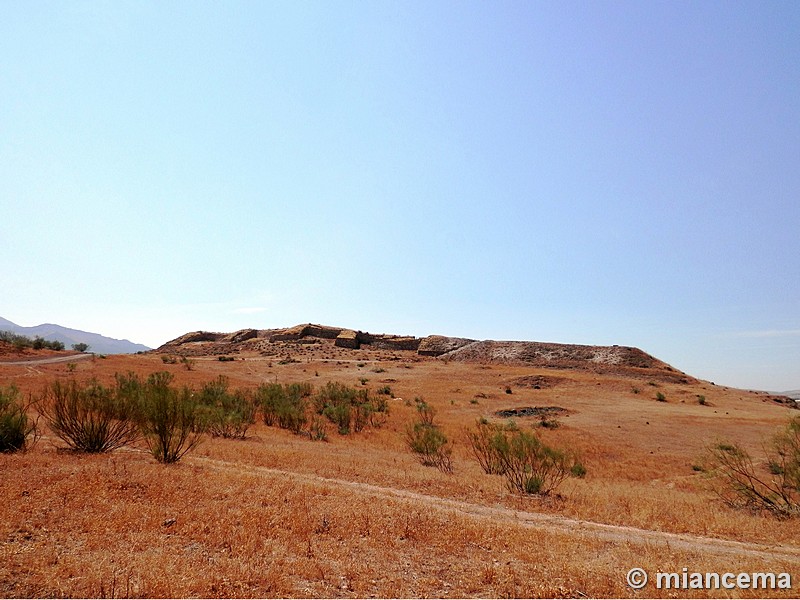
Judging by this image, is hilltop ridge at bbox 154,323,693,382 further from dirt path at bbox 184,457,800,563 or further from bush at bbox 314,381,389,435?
dirt path at bbox 184,457,800,563

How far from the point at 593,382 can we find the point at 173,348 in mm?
63988

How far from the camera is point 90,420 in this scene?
11516 mm

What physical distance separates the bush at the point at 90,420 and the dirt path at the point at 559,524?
248cm

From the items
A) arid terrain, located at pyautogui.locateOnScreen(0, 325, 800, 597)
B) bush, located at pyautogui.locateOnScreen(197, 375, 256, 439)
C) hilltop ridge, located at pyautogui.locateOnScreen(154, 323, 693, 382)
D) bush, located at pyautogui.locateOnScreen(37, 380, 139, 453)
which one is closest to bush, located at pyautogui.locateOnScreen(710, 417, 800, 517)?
arid terrain, located at pyautogui.locateOnScreen(0, 325, 800, 597)

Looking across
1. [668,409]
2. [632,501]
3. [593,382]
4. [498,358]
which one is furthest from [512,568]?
[498,358]

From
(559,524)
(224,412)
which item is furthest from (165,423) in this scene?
(559,524)

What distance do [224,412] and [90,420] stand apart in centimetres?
754

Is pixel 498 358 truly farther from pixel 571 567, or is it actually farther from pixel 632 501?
pixel 571 567

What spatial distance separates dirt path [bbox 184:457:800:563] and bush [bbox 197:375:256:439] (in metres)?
5.38

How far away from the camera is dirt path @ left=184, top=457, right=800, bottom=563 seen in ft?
23.3

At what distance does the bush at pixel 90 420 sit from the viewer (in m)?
11.3

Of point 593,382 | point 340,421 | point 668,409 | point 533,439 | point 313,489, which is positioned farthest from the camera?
point 593,382

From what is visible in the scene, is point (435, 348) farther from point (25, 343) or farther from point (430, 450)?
point (430, 450)

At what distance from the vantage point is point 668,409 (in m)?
32.0
